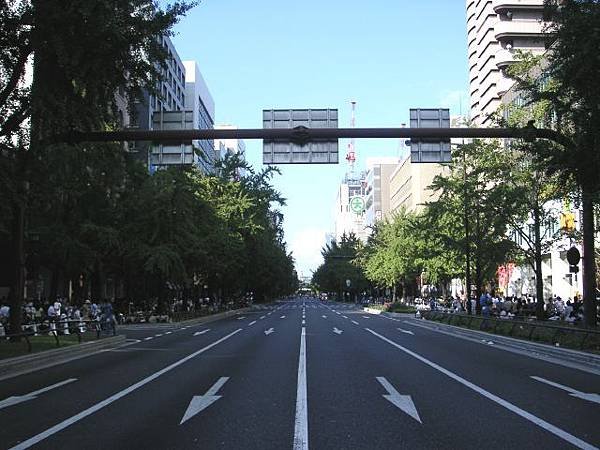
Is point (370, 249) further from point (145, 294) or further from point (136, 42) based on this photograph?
point (136, 42)

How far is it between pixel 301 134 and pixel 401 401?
9.34 meters

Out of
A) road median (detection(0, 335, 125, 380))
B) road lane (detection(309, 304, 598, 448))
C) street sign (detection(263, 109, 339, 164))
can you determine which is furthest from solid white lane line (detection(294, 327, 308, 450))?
road median (detection(0, 335, 125, 380))

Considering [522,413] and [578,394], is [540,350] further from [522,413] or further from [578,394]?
[522,413]

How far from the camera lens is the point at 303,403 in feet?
34.7

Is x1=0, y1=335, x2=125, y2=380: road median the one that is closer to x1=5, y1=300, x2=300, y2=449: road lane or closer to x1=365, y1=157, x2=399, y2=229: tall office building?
x1=5, y1=300, x2=300, y2=449: road lane

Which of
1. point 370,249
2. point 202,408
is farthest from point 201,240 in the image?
point 370,249

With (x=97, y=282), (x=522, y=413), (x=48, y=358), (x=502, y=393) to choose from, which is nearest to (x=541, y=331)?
(x=502, y=393)

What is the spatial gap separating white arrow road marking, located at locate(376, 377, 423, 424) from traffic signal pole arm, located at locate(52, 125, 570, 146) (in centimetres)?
774

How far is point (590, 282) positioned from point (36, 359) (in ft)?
53.5

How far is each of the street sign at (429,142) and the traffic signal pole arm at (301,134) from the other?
0.98 feet

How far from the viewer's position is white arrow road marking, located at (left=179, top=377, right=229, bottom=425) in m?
9.69

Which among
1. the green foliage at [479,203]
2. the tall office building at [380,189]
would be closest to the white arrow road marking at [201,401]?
the green foliage at [479,203]

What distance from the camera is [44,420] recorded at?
9328mm

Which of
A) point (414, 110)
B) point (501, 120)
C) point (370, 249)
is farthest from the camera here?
point (370, 249)
